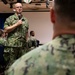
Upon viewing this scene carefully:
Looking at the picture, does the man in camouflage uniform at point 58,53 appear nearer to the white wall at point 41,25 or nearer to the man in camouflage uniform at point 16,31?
the man in camouflage uniform at point 16,31

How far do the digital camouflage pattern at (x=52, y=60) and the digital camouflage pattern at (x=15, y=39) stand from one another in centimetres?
318

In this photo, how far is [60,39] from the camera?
86 cm

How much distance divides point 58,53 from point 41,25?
12.7 meters

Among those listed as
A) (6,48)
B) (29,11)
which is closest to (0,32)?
(6,48)

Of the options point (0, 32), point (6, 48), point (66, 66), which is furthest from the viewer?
point (0, 32)

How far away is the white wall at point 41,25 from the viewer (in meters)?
13.4

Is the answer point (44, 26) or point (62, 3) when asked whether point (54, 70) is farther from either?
point (44, 26)

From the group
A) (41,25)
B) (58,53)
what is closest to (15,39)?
(58,53)

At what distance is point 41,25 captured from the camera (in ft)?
44.4

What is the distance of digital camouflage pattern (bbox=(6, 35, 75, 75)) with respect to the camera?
820mm

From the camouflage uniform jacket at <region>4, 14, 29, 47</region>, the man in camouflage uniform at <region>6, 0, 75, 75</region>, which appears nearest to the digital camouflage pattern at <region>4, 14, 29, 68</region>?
the camouflage uniform jacket at <region>4, 14, 29, 47</region>

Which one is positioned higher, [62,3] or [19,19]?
[62,3]

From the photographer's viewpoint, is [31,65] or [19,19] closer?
[31,65]

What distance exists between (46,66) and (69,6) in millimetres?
199
